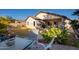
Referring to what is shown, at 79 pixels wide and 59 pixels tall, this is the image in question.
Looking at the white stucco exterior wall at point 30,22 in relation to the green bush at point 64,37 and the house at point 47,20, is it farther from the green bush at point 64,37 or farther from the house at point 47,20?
the green bush at point 64,37

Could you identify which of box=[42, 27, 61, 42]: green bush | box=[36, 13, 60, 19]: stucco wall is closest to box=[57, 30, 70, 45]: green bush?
box=[42, 27, 61, 42]: green bush

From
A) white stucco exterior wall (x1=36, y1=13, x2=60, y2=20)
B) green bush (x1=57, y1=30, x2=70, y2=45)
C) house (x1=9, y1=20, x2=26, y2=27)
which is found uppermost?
white stucco exterior wall (x1=36, y1=13, x2=60, y2=20)

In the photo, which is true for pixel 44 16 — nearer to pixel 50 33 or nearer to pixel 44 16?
pixel 44 16

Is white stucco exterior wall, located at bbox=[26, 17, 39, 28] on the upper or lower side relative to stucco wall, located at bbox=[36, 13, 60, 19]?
lower

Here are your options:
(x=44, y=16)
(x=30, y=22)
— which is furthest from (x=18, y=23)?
(x=44, y=16)

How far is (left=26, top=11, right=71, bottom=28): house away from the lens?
5.94 feet

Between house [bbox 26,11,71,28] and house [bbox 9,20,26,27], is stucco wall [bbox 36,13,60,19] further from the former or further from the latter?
house [bbox 9,20,26,27]

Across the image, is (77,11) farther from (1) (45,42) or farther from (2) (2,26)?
(2) (2,26)

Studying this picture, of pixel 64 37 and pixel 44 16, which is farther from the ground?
pixel 44 16

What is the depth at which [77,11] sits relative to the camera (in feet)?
5.89

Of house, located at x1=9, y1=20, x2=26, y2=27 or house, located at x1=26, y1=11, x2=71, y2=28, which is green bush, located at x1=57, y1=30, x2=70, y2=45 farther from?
house, located at x1=9, y1=20, x2=26, y2=27

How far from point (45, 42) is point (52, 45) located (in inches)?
2.3

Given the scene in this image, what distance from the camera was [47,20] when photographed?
183 cm
